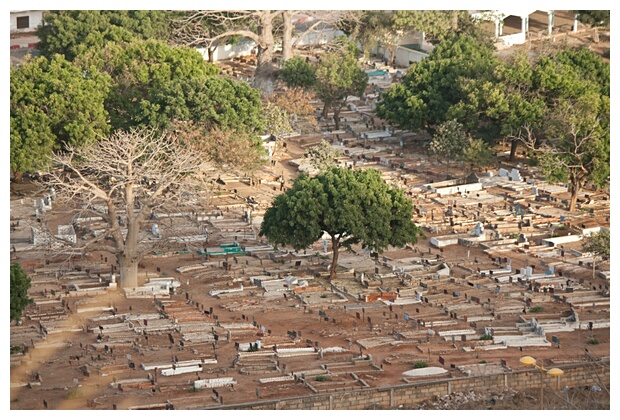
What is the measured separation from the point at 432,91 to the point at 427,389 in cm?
2844

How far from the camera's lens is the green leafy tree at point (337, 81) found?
73.9 m

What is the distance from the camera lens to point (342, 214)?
52344 millimetres

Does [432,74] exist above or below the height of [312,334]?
above

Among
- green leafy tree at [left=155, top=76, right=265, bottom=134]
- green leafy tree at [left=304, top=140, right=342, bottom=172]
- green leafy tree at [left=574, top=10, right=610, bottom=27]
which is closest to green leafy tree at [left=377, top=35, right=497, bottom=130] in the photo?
green leafy tree at [left=304, top=140, right=342, bottom=172]

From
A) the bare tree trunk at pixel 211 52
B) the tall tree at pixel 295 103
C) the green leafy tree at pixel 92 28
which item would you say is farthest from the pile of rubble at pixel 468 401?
the bare tree trunk at pixel 211 52

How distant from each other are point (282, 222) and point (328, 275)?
9.11 feet

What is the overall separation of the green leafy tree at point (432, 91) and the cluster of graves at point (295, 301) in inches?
160

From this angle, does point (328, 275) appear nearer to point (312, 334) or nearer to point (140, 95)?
point (312, 334)

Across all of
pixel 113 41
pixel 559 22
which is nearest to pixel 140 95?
pixel 113 41

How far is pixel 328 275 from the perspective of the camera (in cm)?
5422

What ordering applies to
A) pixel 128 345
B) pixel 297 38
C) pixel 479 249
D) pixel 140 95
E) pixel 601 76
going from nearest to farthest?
pixel 128 345, pixel 479 249, pixel 140 95, pixel 601 76, pixel 297 38

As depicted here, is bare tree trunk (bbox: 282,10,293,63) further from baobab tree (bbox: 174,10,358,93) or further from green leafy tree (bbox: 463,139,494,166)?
green leafy tree (bbox: 463,139,494,166)

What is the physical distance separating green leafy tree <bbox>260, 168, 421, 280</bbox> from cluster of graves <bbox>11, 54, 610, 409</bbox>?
158 cm
